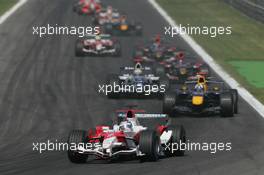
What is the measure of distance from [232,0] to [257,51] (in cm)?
1797

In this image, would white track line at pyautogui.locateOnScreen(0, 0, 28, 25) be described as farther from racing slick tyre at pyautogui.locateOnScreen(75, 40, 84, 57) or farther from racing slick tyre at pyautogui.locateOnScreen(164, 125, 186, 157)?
racing slick tyre at pyautogui.locateOnScreen(164, 125, 186, 157)

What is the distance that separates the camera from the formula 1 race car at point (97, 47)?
43688mm

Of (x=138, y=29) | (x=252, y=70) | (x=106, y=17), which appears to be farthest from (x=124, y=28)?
(x=252, y=70)

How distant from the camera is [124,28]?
52562 millimetres

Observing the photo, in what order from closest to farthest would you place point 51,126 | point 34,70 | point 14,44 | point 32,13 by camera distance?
point 51,126 → point 34,70 → point 14,44 → point 32,13

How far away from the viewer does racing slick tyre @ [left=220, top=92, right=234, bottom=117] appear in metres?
28.4

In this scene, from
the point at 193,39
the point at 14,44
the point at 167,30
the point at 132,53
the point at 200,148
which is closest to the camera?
the point at 200,148

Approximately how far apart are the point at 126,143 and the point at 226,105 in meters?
7.41

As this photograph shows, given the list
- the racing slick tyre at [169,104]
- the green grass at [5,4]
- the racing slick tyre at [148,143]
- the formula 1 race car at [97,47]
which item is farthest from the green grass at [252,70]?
the green grass at [5,4]

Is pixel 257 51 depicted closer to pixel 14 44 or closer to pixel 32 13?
pixel 14 44

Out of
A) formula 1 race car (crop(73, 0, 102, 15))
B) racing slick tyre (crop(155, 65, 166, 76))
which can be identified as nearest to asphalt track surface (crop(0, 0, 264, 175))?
racing slick tyre (crop(155, 65, 166, 76))

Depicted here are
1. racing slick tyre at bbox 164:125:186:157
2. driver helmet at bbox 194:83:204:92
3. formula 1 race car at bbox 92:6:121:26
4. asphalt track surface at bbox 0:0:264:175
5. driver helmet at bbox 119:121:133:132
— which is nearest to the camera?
asphalt track surface at bbox 0:0:264:175

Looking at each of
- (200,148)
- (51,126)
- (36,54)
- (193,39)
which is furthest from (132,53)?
(200,148)

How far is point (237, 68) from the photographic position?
4122 cm
